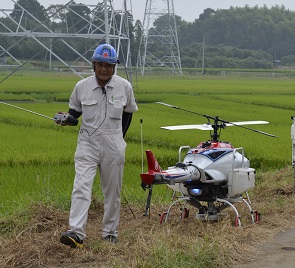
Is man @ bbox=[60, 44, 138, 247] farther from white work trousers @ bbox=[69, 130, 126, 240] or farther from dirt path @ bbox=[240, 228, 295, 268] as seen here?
dirt path @ bbox=[240, 228, 295, 268]

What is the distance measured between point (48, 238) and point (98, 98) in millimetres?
1125

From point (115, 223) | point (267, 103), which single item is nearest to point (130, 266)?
point (115, 223)

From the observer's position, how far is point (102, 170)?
6086 mm

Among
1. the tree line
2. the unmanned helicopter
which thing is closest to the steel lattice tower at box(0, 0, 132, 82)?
the unmanned helicopter

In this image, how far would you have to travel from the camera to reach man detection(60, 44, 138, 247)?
19.7 ft

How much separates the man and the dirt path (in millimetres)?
1134

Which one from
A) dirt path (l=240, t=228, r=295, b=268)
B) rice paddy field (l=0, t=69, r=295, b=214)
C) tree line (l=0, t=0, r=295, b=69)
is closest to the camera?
dirt path (l=240, t=228, r=295, b=268)

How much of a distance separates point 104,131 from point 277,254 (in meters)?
1.57

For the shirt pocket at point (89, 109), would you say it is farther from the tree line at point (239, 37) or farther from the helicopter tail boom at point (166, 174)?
the tree line at point (239, 37)

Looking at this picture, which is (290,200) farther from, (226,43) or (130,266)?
(226,43)

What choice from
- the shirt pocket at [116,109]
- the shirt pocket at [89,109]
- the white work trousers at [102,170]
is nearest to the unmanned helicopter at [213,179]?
the white work trousers at [102,170]

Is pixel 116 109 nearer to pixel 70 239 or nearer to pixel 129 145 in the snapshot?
pixel 70 239

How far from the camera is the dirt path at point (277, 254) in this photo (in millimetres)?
5562

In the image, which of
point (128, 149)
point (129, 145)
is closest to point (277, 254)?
point (128, 149)
